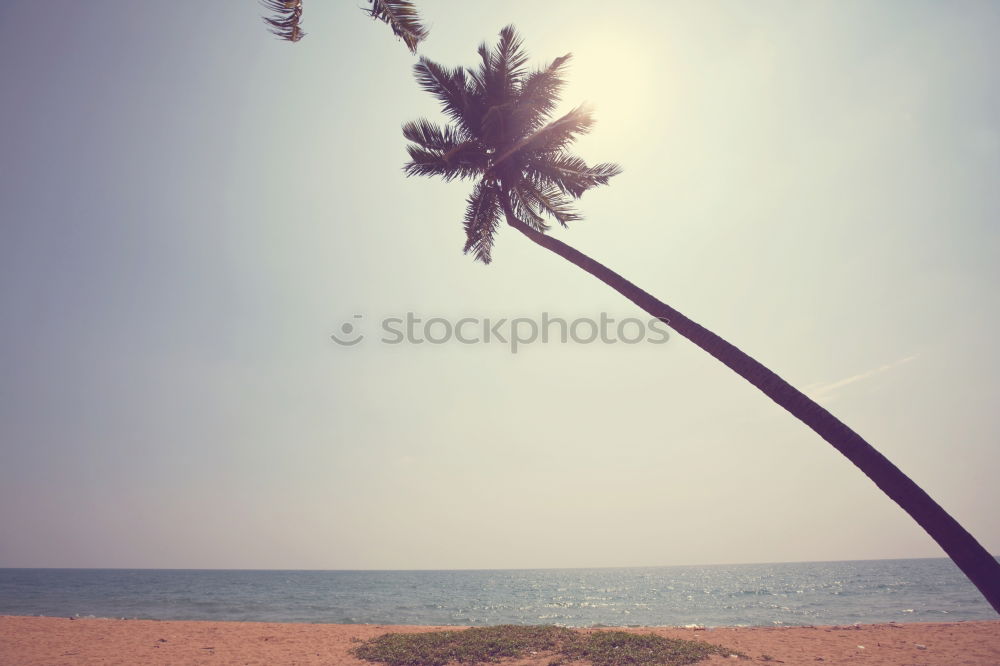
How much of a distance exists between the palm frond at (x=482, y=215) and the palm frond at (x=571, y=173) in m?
1.32

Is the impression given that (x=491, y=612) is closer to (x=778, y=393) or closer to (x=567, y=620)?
(x=567, y=620)

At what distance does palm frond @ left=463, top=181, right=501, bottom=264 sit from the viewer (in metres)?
12.4

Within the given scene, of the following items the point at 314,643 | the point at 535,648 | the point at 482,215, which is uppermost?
the point at 482,215

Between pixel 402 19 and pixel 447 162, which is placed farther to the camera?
pixel 447 162

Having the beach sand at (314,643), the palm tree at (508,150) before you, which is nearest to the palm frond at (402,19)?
the palm tree at (508,150)

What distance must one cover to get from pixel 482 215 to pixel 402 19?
19.2 ft

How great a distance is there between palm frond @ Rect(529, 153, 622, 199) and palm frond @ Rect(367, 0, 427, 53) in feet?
18.4

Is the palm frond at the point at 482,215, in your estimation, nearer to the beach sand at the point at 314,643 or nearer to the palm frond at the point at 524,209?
the palm frond at the point at 524,209

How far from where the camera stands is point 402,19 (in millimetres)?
6957

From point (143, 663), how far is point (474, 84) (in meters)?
17.3

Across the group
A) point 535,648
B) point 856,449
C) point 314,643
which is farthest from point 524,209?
point 314,643

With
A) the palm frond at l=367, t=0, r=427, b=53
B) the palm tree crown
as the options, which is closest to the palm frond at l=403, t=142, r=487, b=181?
the palm tree crown

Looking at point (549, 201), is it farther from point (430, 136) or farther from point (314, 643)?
point (314, 643)

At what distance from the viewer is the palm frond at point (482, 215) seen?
40.5 ft
